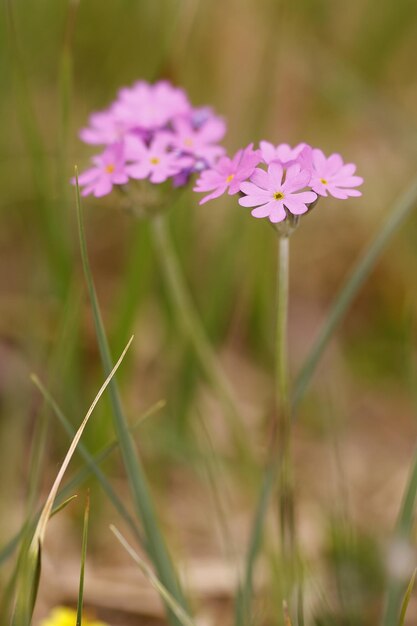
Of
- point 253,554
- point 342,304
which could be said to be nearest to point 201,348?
point 342,304

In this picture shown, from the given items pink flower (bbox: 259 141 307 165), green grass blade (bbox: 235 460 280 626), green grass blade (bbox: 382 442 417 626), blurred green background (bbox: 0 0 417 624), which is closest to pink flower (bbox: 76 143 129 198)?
pink flower (bbox: 259 141 307 165)

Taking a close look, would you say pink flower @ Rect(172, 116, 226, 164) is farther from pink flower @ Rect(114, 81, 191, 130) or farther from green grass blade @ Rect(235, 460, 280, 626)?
green grass blade @ Rect(235, 460, 280, 626)

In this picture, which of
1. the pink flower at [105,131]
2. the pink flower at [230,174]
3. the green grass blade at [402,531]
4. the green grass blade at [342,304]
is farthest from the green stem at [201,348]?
the green grass blade at [402,531]

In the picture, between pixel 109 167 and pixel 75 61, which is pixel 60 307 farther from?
pixel 75 61

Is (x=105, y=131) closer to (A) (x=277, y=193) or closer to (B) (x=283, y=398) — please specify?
(A) (x=277, y=193)

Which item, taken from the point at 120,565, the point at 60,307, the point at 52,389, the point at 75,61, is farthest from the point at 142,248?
the point at 75,61

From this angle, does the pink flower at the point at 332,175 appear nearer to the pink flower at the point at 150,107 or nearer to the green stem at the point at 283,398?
the green stem at the point at 283,398
